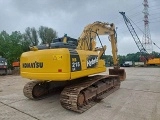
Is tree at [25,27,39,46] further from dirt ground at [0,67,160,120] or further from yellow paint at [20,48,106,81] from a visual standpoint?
yellow paint at [20,48,106,81]

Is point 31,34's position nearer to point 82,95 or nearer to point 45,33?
point 45,33

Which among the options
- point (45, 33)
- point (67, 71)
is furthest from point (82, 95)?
point (45, 33)

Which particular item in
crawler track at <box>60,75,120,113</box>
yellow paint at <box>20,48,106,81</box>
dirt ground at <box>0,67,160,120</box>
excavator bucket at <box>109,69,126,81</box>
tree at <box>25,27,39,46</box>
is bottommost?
dirt ground at <box>0,67,160,120</box>

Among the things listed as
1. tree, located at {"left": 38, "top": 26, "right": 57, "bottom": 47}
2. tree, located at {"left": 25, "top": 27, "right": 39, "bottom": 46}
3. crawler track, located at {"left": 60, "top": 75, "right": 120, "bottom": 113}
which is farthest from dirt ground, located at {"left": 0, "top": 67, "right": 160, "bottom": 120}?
tree, located at {"left": 25, "top": 27, "right": 39, "bottom": 46}

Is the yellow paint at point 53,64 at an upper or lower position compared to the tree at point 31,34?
lower

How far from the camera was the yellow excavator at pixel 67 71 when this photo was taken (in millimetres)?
5836

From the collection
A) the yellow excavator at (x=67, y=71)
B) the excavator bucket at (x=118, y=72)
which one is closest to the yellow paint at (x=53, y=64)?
the yellow excavator at (x=67, y=71)

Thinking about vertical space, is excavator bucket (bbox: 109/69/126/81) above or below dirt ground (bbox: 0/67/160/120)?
above

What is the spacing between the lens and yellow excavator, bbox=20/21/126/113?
584 cm

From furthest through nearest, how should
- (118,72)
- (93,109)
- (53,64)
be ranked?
(118,72) → (93,109) → (53,64)

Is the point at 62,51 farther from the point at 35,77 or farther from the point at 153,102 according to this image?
the point at 153,102

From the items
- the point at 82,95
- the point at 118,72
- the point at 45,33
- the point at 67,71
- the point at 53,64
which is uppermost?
the point at 45,33

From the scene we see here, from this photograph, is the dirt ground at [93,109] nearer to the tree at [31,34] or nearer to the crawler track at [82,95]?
the crawler track at [82,95]

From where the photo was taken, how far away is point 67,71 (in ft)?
18.9
